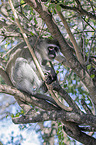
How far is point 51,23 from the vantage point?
2246 mm

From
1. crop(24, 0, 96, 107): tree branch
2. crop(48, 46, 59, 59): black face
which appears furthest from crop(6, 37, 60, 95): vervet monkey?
crop(24, 0, 96, 107): tree branch

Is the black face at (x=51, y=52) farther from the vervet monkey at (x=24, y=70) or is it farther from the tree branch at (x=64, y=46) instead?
the tree branch at (x=64, y=46)

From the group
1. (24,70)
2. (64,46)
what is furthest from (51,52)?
(64,46)

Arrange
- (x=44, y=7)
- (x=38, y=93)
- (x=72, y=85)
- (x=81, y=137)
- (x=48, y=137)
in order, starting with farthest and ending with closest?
(x=48, y=137), (x=72, y=85), (x=38, y=93), (x=81, y=137), (x=44, y=7)

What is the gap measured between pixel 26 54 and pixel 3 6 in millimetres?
1353

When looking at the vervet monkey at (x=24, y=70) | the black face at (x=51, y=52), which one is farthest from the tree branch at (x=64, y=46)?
the black face at (x=51, y=52)

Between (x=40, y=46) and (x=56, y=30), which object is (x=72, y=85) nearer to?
(x=40, y=46)

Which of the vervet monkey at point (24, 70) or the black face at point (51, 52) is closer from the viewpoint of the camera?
the vervet monkey at point (24, 70)

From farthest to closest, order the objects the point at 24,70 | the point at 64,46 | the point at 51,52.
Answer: the point at 51,52, the point at 24,70, the point at 64,46

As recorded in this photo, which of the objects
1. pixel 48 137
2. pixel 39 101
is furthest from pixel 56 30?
pixel 48 137

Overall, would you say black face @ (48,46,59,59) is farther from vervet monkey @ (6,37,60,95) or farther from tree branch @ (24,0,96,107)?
tree branch @ (24,0,96,107)

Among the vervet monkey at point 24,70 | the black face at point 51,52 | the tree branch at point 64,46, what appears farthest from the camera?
the black face at point 51,52

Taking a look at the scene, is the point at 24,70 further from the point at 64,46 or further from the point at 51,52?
the point at 64,46

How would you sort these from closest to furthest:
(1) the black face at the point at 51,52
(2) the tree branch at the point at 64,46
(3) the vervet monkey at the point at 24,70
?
(2) the tree branch at the point at 64,46 → (3) the vervet monkey at the point at 24,70 → (1) the black face at the point at 51,52
